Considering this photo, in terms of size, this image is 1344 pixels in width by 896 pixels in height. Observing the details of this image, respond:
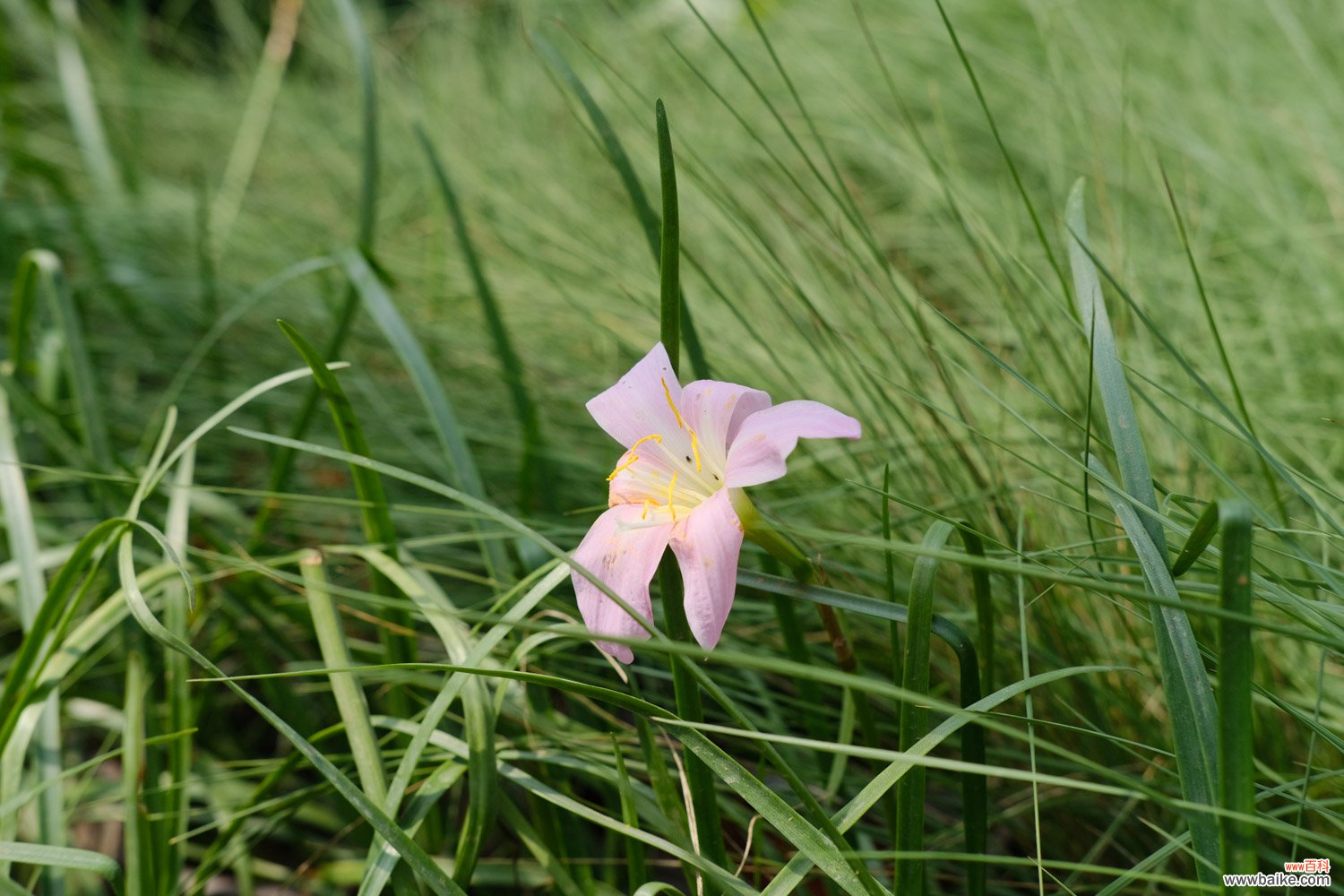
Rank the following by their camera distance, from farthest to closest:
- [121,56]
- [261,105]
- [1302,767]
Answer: [121,56]
[261,105]
[1302,767]

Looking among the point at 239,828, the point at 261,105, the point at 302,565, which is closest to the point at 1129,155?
the point at 302,565

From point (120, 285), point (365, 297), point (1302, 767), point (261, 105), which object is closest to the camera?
point (1302, 767)

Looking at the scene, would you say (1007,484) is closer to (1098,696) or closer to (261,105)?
(1098,696)

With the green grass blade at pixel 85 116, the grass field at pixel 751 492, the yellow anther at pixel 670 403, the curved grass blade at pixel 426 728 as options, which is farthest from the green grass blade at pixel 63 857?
the green grass blade at pixel 85 116

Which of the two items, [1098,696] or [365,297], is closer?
[1098,696]

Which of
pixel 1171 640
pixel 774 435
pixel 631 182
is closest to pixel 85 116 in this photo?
pixel 631 182

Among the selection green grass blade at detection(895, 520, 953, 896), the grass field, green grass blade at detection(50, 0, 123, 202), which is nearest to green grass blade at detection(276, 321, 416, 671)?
the grass field

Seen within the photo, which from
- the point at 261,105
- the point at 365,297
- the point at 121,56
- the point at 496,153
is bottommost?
the point at 365,297

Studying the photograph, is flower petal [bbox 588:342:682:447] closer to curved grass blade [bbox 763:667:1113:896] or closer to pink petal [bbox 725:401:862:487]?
pink petal [bbox 725:401:862:487]
